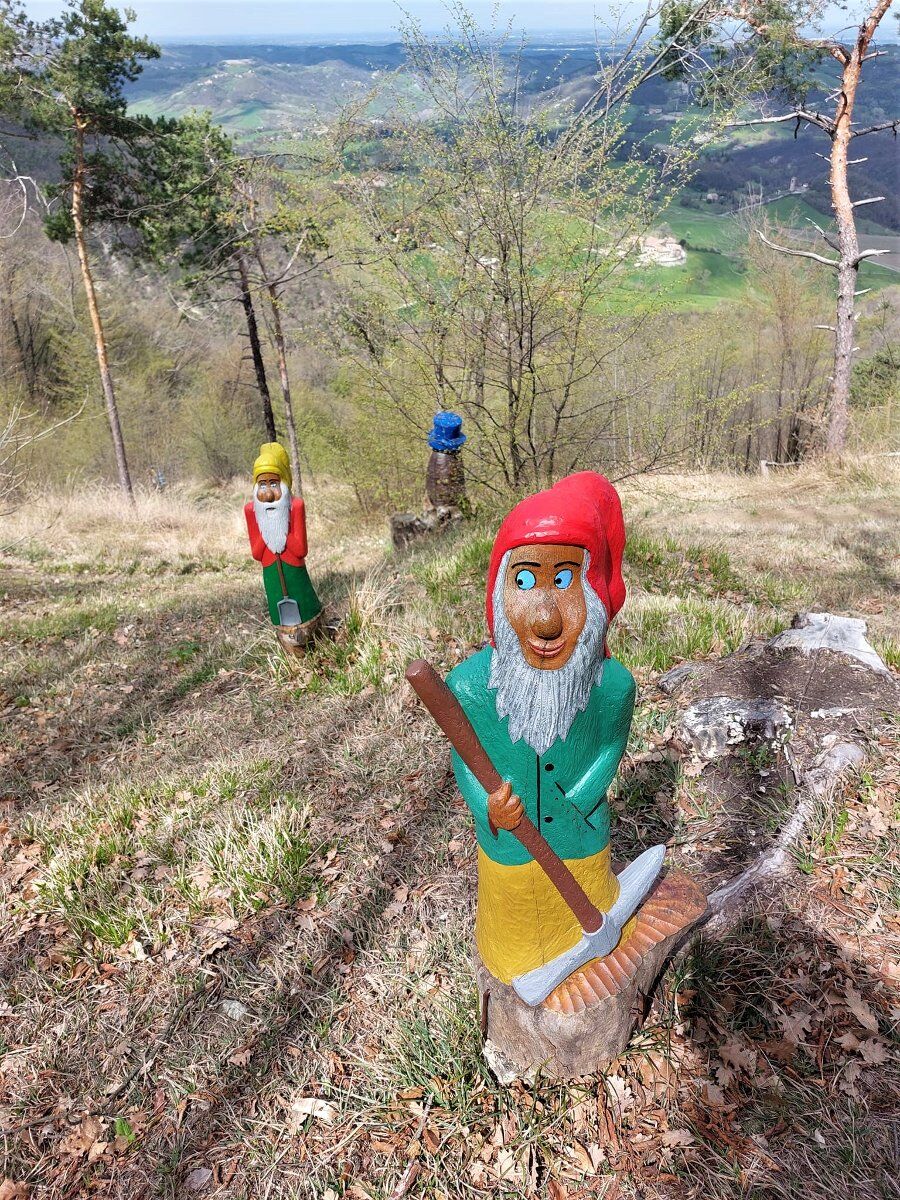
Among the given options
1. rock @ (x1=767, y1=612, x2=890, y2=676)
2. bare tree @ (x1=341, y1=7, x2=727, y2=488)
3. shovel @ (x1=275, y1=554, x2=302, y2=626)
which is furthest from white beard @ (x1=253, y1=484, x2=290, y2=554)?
bare tree @ (x1=341, y1=7, x2=727, y2=488)

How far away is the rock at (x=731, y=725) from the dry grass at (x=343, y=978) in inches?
8.6

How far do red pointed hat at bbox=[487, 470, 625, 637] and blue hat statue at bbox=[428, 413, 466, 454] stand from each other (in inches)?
218

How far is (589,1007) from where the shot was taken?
6.60ft

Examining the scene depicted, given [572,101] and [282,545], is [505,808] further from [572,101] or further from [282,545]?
[572,101]

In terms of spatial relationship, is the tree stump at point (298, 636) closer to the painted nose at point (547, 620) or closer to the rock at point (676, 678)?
the rock at point (676, 678)

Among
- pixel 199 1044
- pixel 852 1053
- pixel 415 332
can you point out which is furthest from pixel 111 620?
pixel 852 1053

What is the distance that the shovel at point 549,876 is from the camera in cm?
160

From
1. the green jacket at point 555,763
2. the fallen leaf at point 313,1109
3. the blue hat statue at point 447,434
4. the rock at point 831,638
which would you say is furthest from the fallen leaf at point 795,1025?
the blue hat statue at point 447,434

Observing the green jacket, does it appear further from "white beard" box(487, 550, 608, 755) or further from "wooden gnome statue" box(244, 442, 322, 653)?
"wooden gnome statue" box(244, 442, 322, 653)

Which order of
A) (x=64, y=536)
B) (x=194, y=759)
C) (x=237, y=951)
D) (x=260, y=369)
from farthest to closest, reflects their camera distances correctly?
(x=260, y=369), (x=64, y=536), (x=194, y=759), (x=237, y=951)

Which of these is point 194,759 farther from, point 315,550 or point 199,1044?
point 315,550

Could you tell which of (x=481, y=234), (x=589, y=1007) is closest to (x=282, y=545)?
(x=589, y=1007)

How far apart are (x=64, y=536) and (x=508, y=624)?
11.6 m

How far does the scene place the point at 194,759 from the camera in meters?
4.20
